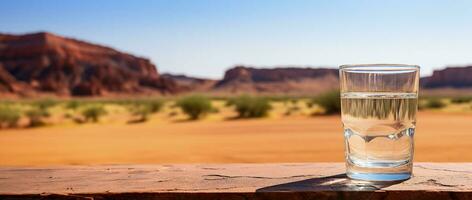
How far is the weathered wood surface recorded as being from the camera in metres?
1.83

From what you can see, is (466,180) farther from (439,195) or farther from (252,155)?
(252,155)

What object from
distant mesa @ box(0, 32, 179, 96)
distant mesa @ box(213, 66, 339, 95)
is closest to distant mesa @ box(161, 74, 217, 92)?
distant mesa @ box(213, 66, 339, 95)

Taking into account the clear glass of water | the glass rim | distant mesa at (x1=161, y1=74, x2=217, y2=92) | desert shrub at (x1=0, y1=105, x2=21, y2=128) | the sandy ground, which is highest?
distant mesa at (x1=161, y1=74, x2=217, y2=92)

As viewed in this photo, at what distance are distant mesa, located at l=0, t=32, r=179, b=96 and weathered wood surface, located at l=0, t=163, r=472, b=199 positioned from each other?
8296 cm

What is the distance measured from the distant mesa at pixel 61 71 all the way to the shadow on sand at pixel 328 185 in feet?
274

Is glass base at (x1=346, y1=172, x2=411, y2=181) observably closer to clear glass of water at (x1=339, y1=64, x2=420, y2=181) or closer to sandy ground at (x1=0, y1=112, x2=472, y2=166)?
clear glass of water at (x1=339, y1=64, x2=420, y2=181)

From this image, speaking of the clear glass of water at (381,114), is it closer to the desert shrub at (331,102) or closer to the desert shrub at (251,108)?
the desert shrub at (251,108)

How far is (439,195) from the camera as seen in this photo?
72.1 inches

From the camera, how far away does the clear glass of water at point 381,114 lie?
6.32 ft

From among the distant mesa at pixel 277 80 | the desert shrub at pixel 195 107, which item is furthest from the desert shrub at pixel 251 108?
the distant mesa at pixel 277 80

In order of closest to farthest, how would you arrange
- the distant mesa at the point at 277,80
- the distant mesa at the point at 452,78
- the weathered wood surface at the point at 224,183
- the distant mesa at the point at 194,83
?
the weathered wood surface at the point at 224,183 < the distant mesa at the point at 194,83 < the distant mesa at the point at 452,78 < the distant mesa at the point at 277,80

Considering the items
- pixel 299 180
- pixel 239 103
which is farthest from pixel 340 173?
pixel 239 103

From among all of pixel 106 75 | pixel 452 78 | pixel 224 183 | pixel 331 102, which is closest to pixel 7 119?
Answer: pixel 331 102

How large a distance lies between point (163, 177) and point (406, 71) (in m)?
1.00
